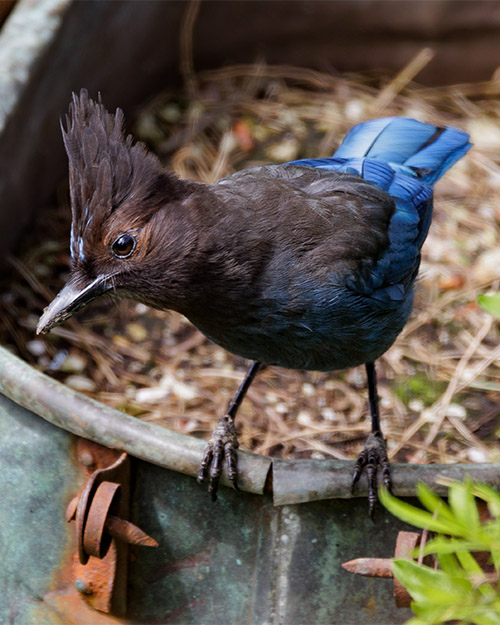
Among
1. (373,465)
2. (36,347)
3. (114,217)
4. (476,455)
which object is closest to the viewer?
(114,217)

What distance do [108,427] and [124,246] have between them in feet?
1.49

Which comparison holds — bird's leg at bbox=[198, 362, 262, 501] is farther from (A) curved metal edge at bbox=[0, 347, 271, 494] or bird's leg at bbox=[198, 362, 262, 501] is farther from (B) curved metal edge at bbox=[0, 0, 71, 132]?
(B) curved metal edge at bbox=[0, 0, 71, 132]

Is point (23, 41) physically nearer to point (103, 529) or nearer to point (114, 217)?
point (114, 217)

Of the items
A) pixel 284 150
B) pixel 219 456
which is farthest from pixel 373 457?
pixel 284 150

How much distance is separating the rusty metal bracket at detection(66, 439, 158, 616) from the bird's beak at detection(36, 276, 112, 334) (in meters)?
0.31

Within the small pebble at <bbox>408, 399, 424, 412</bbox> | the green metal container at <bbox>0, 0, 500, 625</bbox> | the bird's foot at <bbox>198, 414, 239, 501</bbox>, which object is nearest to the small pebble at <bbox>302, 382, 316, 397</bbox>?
the small pebble at <bbox>408, 399, 424, 412</bbox>

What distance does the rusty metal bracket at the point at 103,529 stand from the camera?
204 cm

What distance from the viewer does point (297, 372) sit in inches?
143

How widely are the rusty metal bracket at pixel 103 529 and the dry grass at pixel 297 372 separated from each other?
1.15 meters

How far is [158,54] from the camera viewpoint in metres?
4.65

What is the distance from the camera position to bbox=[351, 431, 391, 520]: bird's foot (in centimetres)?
217

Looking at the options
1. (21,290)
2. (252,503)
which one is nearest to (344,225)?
(252,503)

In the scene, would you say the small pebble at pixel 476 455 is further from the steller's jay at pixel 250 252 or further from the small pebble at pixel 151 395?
the small pebble at pixel 151 395

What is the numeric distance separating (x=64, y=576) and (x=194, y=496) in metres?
0.40
